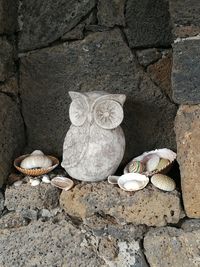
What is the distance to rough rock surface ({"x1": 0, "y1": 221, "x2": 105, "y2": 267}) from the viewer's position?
4.77 ft

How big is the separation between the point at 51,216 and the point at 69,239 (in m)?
0.12

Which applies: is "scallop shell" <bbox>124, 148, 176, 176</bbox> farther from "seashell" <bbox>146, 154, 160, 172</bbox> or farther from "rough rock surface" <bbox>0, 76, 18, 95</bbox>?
"rough rock surface" <bbox>0, 76, 18, 95</bbox>

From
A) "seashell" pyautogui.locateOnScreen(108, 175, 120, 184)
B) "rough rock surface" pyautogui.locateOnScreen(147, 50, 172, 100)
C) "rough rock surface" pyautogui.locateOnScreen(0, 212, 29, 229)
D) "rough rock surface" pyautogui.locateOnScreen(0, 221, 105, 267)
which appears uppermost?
"rough rock surface" pyautogui.locateOnScreen(147, 50, 172, 100)

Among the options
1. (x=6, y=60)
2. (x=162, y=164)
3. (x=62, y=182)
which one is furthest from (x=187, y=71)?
(x=6, y=60)

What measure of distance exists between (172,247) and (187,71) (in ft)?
1.98

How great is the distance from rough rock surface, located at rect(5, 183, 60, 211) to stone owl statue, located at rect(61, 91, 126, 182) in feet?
0.42

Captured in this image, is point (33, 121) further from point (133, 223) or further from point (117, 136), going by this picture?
point (133, 223)

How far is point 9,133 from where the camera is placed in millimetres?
1585

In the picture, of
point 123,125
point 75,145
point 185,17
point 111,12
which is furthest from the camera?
point 123,125

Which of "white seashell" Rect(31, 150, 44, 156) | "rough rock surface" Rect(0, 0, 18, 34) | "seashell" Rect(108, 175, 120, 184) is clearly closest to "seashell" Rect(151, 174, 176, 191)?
"seashell" Rect(108, 175, 120, 184)

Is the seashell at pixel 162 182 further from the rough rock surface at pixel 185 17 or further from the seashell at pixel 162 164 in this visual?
the rough rock surface at pixel 185 17

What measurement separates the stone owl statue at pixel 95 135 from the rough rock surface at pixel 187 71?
0.70 feet

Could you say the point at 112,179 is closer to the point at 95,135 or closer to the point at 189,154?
Result: the point at 95,135

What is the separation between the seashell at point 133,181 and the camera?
1.37 meters
